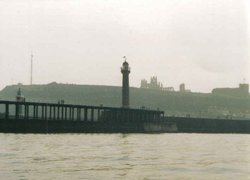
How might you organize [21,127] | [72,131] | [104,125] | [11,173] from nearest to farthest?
[11,173] < [21,127] < [72,131] < [104,125]

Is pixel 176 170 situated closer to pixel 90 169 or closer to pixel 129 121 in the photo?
pixel 90 169

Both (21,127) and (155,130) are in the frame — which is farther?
(155,130)

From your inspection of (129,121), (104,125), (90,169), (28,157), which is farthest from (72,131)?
(90,169)

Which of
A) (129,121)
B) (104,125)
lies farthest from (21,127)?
(129,121)

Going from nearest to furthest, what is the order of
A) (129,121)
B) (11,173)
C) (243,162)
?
(11,173) → (243,162) → (129,121)

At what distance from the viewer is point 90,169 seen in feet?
94.6

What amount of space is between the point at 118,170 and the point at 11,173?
5.83m

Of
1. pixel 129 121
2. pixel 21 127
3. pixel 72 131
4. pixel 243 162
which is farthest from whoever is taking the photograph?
pixel 129 121

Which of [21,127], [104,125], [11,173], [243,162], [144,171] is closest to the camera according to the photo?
[11,173]

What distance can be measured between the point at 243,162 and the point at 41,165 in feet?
44.3

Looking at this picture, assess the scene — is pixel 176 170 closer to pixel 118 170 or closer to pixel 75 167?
pixel 118 170

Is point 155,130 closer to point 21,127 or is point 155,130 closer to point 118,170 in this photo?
point 21,127

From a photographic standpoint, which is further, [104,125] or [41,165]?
[104,125]

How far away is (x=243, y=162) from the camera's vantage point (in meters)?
34.9
